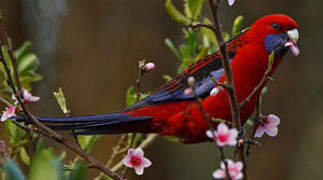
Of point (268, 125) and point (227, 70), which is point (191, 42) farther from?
point (227, 70)

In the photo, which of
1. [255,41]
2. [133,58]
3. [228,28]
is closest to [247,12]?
[228,28]

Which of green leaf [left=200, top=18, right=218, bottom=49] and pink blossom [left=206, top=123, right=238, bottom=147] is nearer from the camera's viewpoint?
pink blossom [left=206, top=123, right=238, bottom=147]

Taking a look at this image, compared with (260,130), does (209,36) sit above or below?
above

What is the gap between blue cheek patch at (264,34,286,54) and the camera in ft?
4.40

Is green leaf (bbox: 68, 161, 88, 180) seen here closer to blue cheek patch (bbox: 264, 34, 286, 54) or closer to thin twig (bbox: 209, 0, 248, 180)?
thin twig (bbox: 209, 0, 248, 180)

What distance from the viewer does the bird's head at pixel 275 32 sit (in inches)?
52.0

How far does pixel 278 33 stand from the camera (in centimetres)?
135

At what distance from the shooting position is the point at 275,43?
1365 millimetres

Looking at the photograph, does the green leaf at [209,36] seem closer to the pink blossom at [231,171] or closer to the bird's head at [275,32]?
the bird's head at [275,32]

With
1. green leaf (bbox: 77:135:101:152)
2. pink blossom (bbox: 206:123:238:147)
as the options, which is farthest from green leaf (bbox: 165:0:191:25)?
pink blossom (bbox: 206:123:238:147)

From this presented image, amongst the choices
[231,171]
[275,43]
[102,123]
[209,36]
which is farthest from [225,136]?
[209,36]

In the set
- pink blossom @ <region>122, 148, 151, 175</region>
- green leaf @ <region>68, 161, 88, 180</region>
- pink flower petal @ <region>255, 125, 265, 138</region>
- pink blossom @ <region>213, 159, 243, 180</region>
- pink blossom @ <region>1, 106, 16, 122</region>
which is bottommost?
pink flower petal @ <region>255, 125, 265, 138</region>

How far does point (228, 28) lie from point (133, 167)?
2180 mm

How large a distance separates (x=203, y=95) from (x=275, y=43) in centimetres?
27
